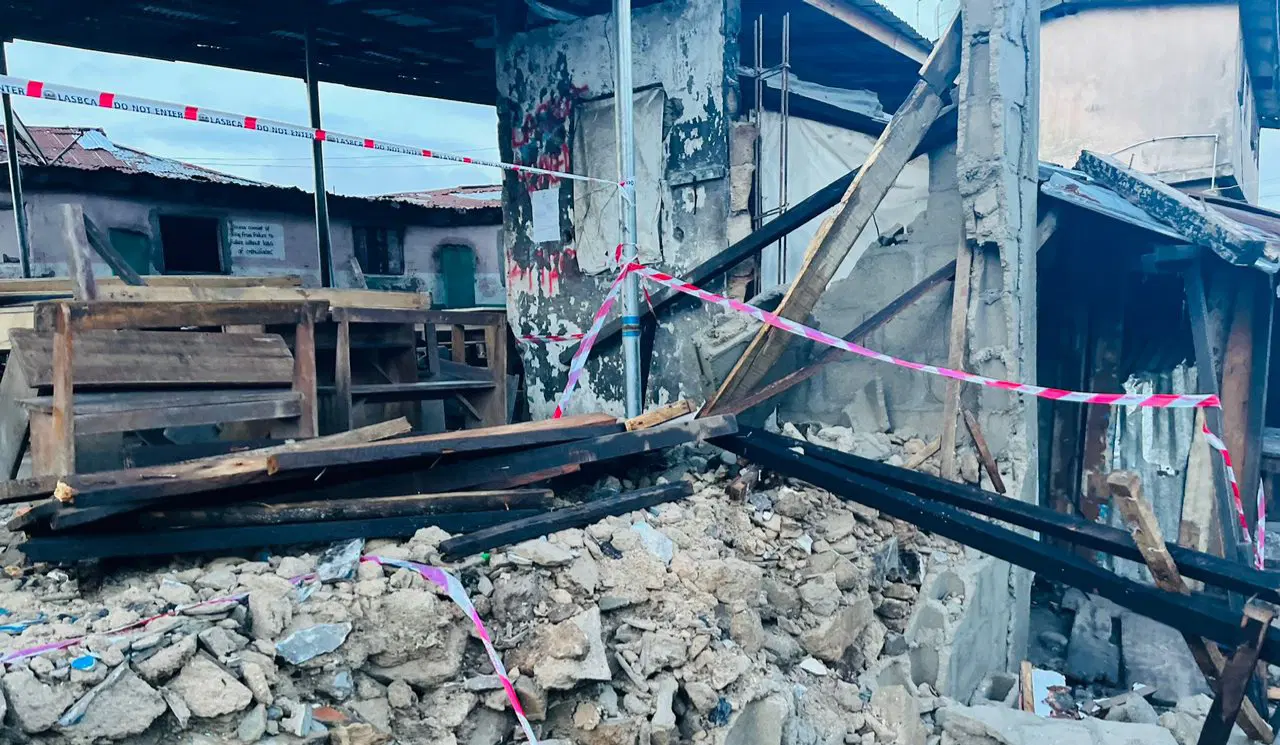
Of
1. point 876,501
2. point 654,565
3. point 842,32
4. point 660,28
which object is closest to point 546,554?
point 654,565

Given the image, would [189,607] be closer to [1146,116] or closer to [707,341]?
[707,341]

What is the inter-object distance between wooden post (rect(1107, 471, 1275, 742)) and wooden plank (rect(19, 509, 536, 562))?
232cm

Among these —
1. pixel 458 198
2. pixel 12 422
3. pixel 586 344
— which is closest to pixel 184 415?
pixel 12 422

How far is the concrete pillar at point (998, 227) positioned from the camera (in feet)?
15.4

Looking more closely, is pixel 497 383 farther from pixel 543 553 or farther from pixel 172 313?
pixel 543 553

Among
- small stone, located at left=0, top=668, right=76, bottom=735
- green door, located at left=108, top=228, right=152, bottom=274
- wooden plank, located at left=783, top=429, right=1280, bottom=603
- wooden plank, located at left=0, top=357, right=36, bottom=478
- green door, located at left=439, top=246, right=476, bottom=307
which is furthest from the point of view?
green door, located at left=439, top=246, right=476, bottom=307

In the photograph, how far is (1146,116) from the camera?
41.7 feet

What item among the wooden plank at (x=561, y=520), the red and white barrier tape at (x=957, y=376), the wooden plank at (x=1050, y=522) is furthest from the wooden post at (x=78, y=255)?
the wooden plank at (x=1050, y=522)

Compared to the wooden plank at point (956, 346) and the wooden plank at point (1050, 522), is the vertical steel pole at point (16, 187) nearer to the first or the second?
the wooden plank at point (1050, 522)

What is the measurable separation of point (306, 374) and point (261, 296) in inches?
50.7

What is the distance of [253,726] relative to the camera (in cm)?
218

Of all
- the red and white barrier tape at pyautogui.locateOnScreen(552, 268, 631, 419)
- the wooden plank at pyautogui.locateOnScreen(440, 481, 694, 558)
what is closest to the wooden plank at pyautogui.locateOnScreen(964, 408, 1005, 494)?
the wooden plank at pyautogui.locateOnScreen(440, 481, 694, 558)

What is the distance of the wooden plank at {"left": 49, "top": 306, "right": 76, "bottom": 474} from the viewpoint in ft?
9.70

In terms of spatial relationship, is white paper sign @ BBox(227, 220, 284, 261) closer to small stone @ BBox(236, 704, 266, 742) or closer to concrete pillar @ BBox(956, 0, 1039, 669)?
concrete pillar @ BBox(956, 0, 1039, 669)
